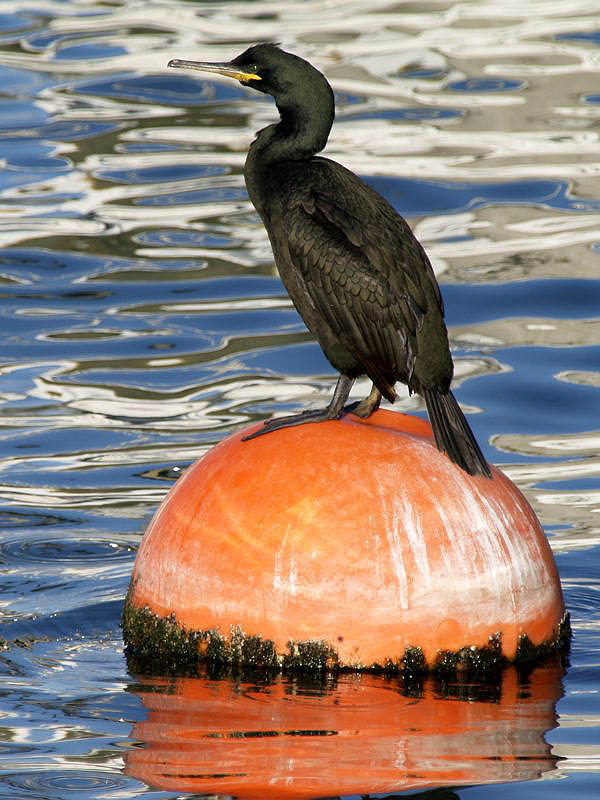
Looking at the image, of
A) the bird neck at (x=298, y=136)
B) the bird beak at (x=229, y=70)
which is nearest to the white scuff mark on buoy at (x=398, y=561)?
the bird neck at (x=298, y=136)

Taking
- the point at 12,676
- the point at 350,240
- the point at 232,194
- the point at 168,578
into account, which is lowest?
the point at 12,676

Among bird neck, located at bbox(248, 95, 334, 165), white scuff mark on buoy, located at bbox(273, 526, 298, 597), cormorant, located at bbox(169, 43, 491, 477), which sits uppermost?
bird neck, located at bbox(248, 95, 334, 165)

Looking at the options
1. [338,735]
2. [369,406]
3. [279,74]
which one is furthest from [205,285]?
[338,735]

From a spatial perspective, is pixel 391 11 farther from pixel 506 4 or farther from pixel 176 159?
pixel 176 159

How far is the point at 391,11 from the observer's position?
23688 millimetres

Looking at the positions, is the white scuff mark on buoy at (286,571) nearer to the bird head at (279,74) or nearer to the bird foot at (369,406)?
the bird foot at (369,406)

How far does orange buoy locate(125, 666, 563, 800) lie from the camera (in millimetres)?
5867

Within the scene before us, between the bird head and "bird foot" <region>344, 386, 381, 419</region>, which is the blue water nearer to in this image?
"bird foot" <region>344, 386, 381, 419</region>

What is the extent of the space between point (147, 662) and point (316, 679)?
31.5 inches

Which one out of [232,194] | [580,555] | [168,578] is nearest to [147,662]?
[168,578]

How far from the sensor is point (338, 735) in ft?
20.7

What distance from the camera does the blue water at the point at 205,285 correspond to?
24.1ft

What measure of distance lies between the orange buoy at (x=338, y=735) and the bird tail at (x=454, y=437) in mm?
801

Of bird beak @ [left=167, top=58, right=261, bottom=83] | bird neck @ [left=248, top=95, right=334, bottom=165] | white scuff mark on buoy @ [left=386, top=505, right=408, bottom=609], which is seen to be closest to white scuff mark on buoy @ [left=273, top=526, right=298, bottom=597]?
white scuff mark on buoy @ [left=386, top=505, right=408, bottom=609]
